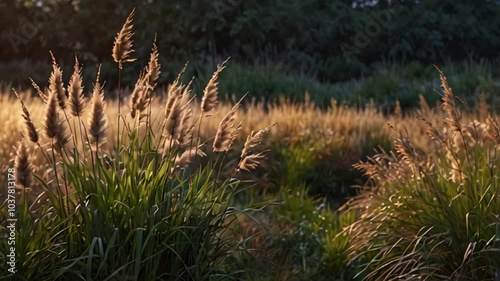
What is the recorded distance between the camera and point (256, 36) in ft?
68.6

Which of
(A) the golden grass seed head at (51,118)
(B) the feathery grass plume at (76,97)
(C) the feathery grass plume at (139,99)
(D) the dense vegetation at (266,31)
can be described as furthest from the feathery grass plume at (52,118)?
(D) the dense vegetation at (266,31)

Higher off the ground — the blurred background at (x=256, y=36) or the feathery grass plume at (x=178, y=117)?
the feathery grass plume at (x=178, y=117)

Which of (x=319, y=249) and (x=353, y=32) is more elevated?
(x=319, y=249)

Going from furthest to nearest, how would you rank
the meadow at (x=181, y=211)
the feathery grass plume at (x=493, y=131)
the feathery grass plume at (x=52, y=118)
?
the feathery grass plume at (x=493, y=131) < the meadow at (x=181, y=211) < the feathery grass plume at (x=52, y=118)

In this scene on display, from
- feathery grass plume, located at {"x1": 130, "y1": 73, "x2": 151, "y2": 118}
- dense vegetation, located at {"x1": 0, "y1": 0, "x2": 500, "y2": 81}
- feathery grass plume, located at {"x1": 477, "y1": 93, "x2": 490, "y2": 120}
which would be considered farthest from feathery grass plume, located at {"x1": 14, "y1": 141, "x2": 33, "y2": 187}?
dense vegetation, located at {"x1": 0, "y1": 0, "x2": 500, "y2": 81}

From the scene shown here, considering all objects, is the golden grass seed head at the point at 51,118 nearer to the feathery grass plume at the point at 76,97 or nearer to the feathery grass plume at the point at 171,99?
the feathery grass plume at the point at 76,97

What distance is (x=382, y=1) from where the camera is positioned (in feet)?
75.7

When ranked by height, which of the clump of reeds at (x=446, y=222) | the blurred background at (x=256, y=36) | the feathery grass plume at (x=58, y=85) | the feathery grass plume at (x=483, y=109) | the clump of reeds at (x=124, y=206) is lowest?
the blurred background at (x=256, y=36)

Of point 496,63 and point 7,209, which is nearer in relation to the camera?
point 7,209

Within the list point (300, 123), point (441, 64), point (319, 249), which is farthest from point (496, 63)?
point (319, 249)

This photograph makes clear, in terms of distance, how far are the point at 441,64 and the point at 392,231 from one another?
17.8 meters

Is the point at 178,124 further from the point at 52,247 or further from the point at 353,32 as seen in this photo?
the point at 353,32

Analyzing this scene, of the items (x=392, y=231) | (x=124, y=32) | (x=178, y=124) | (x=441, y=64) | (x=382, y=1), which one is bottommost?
(x=441, y=64)

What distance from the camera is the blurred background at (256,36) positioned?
20594 mm
